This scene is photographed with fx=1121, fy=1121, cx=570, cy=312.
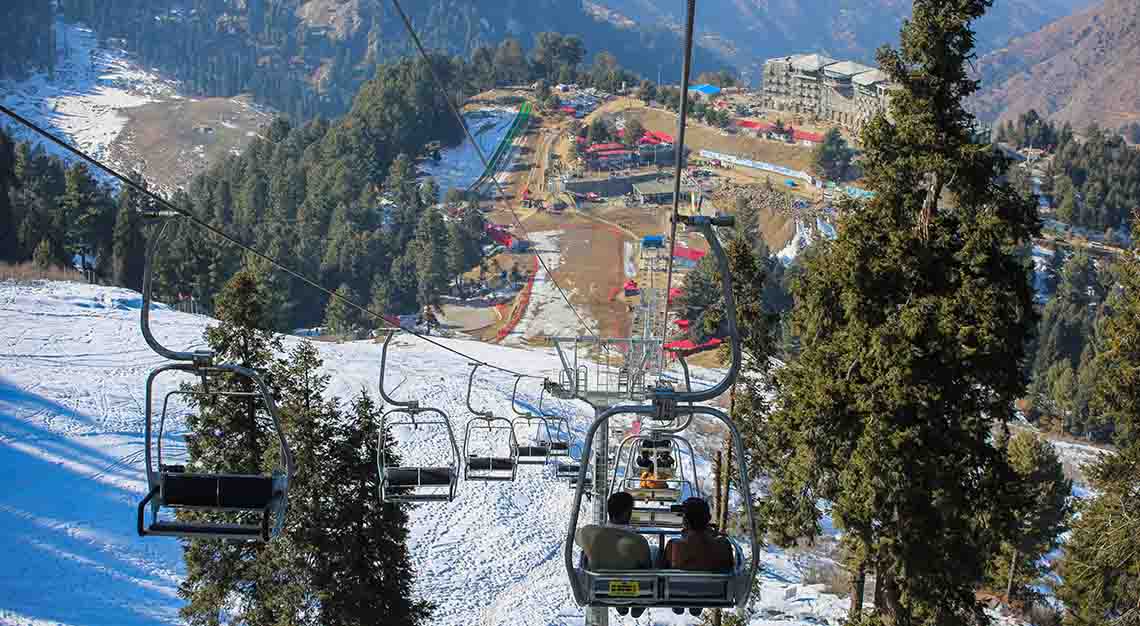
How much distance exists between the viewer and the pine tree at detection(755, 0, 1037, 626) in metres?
14.6

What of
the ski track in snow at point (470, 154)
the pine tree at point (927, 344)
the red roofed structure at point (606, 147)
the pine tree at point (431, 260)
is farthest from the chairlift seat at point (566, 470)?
the red roofed structure at point (606, 147)

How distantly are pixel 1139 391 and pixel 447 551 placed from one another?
1840cm

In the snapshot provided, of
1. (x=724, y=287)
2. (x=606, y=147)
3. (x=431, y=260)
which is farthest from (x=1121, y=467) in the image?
(x=606, y=147)

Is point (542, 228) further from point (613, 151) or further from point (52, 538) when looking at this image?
point (52, 538)

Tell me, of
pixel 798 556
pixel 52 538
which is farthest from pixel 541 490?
pixel 52 538

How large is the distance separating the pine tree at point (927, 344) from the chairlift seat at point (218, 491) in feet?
28.2

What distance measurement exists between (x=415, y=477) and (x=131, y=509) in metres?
19.5

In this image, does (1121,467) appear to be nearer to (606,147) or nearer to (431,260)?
(431,260)

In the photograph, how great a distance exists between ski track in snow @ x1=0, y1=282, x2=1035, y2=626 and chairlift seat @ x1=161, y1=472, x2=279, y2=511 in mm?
14036

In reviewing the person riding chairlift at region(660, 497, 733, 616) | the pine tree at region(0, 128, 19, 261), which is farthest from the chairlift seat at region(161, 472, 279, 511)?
the pine tree at region(0, 128, 19, 261)

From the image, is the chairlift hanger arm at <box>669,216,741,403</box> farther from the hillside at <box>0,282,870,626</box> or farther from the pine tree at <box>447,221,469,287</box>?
the pine tree at <box>447,221,469,287</box>

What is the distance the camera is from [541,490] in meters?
34.2

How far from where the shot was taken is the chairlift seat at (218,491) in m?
9.20

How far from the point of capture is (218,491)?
923 centimetres
